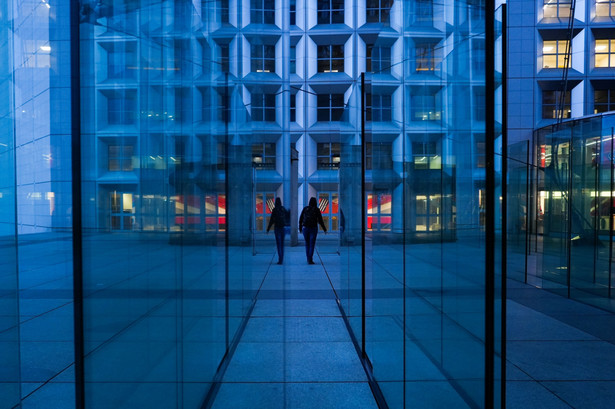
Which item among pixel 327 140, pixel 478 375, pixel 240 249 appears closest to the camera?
pixel 478 375

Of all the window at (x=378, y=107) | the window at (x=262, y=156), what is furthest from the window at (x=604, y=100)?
the window at (x=378, y=107)

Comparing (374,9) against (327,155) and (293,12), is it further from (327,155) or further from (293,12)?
(327,155)

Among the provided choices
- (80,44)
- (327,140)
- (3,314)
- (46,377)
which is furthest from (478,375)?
(327,140)

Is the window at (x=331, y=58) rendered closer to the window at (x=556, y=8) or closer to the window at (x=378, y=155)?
the window at (x=556, y=8)

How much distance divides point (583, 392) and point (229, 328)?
3.68 meters

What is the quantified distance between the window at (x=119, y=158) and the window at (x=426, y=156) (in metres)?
1.98

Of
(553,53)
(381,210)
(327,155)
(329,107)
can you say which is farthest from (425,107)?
(553,53)

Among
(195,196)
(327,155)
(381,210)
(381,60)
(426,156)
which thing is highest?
(327,155)

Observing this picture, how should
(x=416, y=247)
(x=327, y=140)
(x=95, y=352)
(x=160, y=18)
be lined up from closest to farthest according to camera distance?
(x=95, y=352)
(x=160, y=18)
(x=416, y=247)
(x=327, y=140)

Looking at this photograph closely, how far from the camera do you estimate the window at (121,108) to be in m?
1.86

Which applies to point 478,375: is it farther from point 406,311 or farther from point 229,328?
point 229,328

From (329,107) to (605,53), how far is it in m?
15.9

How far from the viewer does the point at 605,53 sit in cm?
2322

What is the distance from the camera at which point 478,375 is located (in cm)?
193
